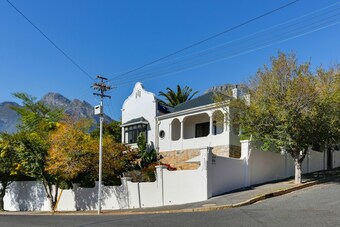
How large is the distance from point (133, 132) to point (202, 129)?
7.11 meters

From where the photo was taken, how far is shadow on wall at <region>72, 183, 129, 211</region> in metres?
25.4

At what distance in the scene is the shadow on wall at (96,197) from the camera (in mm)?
25406

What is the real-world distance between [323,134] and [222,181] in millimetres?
6186

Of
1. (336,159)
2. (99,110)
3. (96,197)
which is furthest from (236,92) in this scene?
(336,159)

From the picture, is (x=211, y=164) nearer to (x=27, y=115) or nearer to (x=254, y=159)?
(x=254, y=159)

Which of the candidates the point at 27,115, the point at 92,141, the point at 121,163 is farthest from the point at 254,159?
the point at 27,115

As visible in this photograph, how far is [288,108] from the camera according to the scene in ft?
68.6

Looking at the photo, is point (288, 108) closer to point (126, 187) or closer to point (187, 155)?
point (126, 187)

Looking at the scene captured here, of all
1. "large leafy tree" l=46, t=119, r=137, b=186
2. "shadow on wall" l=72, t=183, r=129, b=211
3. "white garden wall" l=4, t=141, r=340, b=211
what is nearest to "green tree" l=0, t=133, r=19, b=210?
"white garden wall" l=4, t=141, r=340, b=211

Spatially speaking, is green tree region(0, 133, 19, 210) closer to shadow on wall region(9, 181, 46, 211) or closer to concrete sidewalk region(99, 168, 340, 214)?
shadow on wall region(9, 181, 46, 211)

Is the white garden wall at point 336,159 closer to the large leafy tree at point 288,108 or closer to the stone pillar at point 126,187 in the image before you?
the large leafy tree at point 288,108

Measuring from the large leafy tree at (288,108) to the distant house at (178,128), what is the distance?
552 centimetres

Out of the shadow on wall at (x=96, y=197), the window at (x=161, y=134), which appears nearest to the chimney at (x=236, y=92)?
the shadow on wall at (x=96, y=197)

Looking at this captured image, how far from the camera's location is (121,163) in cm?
2809
